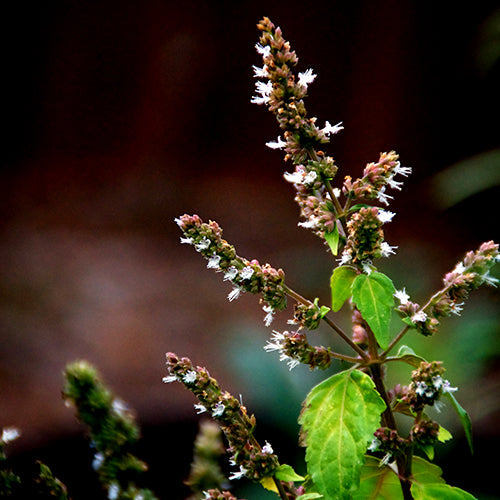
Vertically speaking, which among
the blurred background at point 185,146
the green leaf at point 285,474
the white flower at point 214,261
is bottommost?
the green leaf at point 285,474

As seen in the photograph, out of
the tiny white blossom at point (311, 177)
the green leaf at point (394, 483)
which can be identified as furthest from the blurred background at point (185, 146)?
the tiny white blossom at point (311, 177)

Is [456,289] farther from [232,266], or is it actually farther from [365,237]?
[232,266]

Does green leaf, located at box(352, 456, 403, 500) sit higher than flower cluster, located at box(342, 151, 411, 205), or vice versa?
flower cluster, located at box(342, 151, 411, 205)

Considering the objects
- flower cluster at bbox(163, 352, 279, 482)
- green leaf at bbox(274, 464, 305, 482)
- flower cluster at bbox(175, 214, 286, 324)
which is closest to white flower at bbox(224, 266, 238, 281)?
flower cluster at bbox(175, 214, 286, 324)

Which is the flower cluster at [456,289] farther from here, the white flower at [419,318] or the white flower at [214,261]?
the white flower at [214,261]

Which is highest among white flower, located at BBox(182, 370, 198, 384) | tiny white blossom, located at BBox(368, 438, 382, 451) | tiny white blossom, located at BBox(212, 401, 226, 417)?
white flower, located at BBox(182, 370, 198, 384)

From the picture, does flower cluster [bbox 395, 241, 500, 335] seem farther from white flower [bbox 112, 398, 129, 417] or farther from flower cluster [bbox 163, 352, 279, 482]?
white flower [bbox 112, 398, 129, 417]
